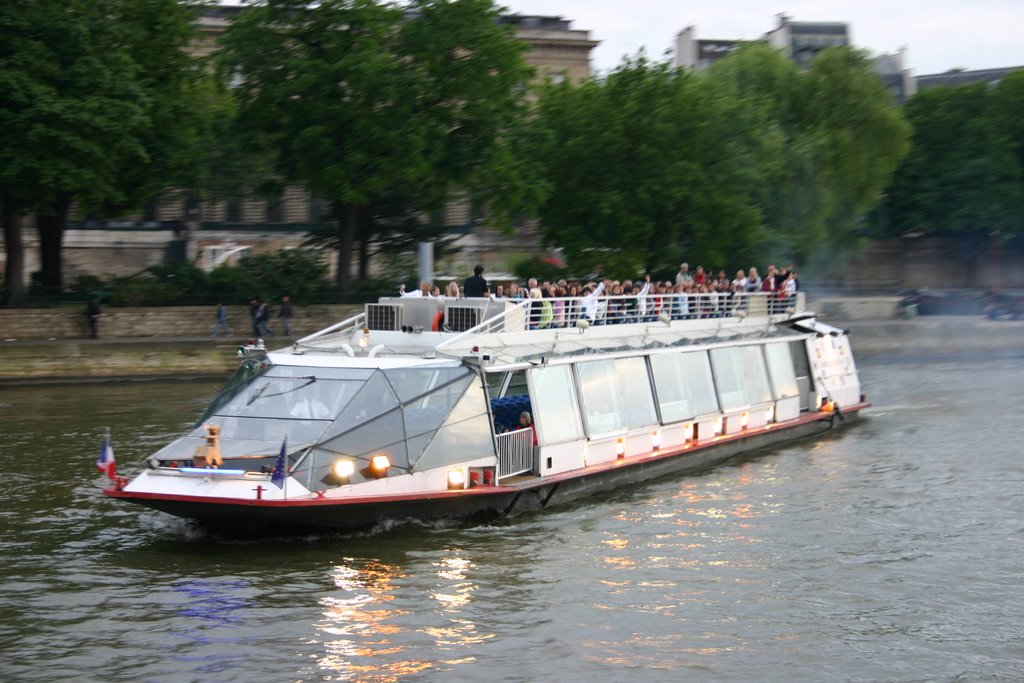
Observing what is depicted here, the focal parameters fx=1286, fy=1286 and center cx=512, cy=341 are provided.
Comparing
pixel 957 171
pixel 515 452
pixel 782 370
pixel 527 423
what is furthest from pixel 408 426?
pixel 957 171

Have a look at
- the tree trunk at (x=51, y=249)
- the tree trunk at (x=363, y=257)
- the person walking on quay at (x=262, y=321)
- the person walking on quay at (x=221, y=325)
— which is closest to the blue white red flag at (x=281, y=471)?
the person walking on quay at (x=262, y=321)

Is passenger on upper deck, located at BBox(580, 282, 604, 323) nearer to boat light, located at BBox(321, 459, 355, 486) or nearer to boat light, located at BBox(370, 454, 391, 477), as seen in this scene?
boat light, located at BBox(370, 454, 391, 477)

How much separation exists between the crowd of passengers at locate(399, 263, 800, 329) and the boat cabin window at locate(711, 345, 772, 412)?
3.40 feet

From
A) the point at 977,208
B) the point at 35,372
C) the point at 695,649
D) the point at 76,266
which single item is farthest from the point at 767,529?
the point at 977,208

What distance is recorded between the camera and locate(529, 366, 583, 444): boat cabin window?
19188mm

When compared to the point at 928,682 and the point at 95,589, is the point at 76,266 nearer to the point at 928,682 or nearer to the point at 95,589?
the point at 95,589

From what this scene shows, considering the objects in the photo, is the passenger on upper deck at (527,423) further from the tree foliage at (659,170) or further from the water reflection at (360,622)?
the tree foliage at (659,170)

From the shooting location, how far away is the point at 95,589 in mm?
14734

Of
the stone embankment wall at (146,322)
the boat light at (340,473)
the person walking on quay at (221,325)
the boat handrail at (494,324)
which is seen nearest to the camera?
the boat light at (340,473)

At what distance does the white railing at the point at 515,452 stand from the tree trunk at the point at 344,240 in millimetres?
28003

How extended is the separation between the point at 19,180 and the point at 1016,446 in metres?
28.0

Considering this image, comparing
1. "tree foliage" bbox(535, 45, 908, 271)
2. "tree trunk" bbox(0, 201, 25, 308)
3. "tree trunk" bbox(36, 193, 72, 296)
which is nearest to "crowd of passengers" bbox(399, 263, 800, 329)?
"tree foliage" bbox(535, 45, 908, 271)

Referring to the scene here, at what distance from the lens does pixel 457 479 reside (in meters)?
17.4

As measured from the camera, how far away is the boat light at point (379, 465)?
16.3 m
